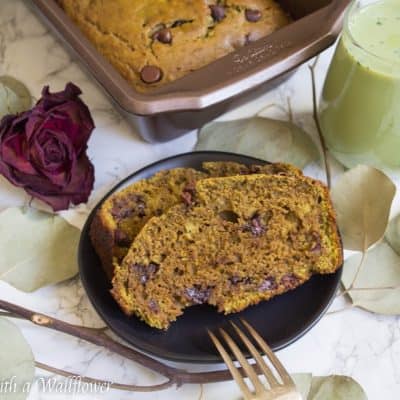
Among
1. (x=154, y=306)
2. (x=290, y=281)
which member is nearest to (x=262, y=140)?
(x=290, y=281)

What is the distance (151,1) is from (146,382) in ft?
2.58

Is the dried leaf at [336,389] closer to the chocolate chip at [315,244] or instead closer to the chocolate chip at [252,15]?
the chocolate chip at [315,244]

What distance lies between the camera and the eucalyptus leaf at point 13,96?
1.28 meters

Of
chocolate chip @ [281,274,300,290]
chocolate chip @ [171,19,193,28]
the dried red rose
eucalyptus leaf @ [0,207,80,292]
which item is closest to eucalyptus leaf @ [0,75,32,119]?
the dried red rose

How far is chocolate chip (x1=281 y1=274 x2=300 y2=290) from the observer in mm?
1024

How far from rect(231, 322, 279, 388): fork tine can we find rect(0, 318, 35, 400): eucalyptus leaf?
1.20 ft

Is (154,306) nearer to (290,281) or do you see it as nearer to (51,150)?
(290,281)

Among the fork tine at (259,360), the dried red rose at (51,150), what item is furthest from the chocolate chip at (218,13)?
the fork tine at (259,360)

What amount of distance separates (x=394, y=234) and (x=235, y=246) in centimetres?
35

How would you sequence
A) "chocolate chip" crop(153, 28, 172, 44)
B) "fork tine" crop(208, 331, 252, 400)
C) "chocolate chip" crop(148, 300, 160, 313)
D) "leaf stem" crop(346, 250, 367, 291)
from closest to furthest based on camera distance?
"fork tine" crop(208, 331, 252, 400), "chocolate chip" crop(148, 300, 160, 313), "leaf stem" crop(346, 250, 367, 291), "chocolate chip" crop(153, 28, 172, 44)

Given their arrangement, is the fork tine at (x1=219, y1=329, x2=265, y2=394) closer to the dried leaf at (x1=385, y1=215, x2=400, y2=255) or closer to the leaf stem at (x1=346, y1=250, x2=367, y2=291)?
the leaf stem at (x1=346, y1=250, x2=367, y2=291)

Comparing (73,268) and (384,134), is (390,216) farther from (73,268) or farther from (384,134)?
(73,268)

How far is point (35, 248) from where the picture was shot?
3.64ft

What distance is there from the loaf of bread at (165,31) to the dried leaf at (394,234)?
490mm
